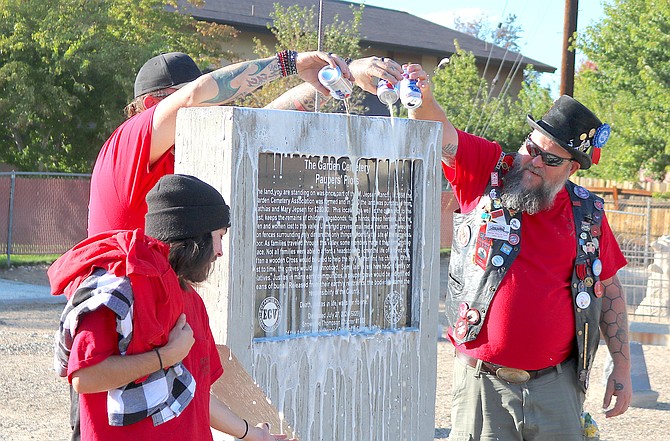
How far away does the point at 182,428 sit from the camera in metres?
2.69

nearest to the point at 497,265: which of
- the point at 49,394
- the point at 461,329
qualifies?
the point at 461,329

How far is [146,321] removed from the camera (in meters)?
2.55

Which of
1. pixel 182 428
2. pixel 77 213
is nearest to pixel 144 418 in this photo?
pixel 182 428

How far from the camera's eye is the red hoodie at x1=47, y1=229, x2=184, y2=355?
253cm

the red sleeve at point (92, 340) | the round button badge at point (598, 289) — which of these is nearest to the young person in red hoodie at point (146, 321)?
the red sleeve at point (92, 340)

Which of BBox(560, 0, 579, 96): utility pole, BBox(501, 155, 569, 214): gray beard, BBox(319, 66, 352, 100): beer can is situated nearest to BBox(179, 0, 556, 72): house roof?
BBox(560, 0, 579, 96): utility pole

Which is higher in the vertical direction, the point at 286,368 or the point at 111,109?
the point at 111,109

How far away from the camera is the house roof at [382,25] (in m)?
31.8

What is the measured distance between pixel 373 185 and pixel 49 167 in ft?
58.3

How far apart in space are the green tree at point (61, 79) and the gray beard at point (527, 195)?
15.6 m

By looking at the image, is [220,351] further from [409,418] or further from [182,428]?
[409,418]

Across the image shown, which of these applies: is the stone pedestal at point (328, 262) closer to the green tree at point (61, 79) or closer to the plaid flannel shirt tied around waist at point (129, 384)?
the plaid flannel shirt tied around waist at point (129, 384)

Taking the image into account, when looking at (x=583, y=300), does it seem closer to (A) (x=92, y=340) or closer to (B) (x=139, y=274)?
Answer: (B) (x=139, y=274)

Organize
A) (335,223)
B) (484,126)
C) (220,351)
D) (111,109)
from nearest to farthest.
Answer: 1. (220,351)
2. (335,223)
3. (111,109)
4. (484,126)
